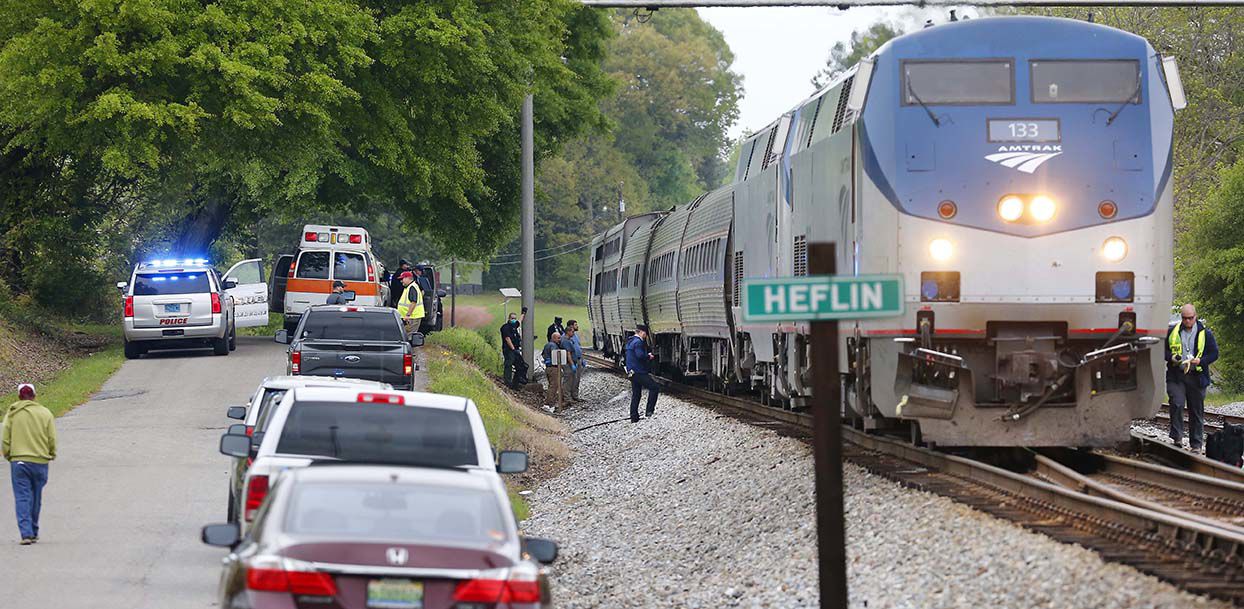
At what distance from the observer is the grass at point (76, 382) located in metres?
26.4

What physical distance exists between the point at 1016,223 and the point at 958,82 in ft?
4.83

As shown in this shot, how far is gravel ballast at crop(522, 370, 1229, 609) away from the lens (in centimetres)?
1077

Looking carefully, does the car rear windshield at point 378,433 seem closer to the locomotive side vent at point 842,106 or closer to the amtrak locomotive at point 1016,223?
the amtrak locomotive at point 1016,223

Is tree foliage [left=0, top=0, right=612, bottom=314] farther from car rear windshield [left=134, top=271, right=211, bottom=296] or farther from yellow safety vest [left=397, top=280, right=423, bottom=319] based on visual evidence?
yellow safety vest [left=397, top=280, right=423, bottom=319]

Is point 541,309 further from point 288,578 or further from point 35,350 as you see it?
point 288,578

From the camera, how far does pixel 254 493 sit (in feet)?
36.0

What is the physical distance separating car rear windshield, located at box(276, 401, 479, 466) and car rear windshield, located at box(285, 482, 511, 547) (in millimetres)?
2713

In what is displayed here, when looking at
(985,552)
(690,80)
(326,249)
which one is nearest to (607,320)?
(326,249)

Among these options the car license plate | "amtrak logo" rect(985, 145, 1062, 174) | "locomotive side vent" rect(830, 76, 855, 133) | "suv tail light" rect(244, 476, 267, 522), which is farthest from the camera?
"locomotive side vent" rect(830, 76, 855, 133)

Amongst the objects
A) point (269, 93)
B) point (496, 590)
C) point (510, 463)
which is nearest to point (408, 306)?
point (269, 93)

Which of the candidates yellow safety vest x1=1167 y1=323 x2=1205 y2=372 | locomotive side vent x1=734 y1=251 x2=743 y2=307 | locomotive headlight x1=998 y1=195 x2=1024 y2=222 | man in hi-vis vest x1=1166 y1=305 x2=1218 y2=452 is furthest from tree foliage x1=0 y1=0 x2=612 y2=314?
locomotive headlight x1=998 y1=195 x2=1024 y2=222

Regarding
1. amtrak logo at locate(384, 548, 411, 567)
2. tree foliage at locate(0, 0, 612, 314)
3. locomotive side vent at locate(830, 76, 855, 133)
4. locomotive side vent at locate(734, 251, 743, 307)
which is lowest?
amtrak logo at locate(384, 548, 411, 567)

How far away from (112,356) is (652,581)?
21.8 metres

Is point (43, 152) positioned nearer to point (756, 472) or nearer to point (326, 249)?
point (326, 249)
